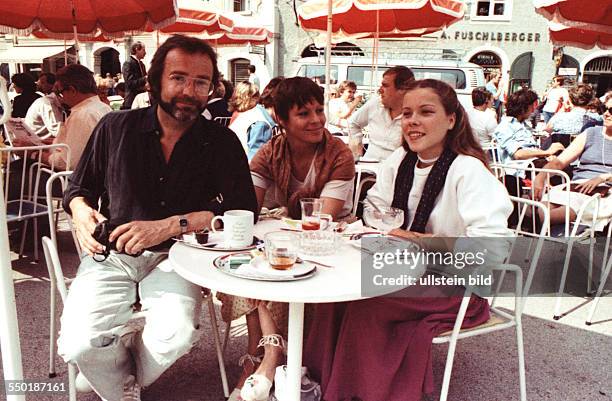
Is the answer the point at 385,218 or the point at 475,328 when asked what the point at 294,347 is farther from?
the point at 475,328

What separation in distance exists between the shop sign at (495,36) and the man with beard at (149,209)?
1952 cm

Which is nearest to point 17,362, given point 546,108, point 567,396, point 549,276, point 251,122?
point 567,396

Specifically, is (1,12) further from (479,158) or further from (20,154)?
(479,158)

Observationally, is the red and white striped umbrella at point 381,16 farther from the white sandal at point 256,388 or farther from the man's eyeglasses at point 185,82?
the white sandal at point 256,388

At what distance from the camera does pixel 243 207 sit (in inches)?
87.6

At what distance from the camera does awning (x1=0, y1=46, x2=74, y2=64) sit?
21.9 m

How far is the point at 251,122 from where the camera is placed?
4395 millimetres

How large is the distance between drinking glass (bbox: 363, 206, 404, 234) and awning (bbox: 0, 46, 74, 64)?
23.7 m

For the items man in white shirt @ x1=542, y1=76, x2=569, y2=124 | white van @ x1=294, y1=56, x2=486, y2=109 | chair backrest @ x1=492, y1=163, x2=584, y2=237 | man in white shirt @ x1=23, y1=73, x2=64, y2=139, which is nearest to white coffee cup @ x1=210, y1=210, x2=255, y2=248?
chair backrest @ x1=492, y1=163, x2=584, y2=237

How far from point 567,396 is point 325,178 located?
1.63 m

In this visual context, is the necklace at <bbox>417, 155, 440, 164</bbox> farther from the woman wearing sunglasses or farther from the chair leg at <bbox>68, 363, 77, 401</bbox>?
the woman wearing sunglasses

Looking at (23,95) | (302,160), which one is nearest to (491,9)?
(23,95)

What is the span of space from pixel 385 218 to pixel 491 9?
2081 centimetres

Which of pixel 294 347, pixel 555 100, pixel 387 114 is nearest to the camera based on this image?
pixel 294 347
